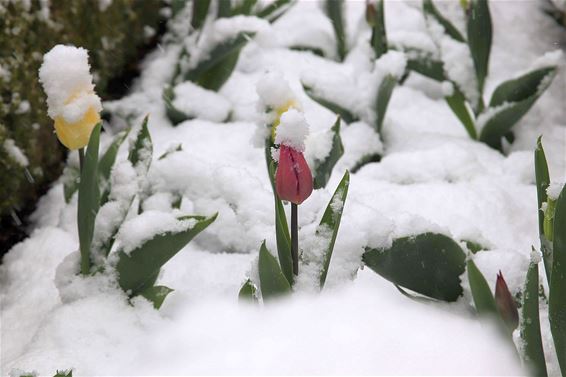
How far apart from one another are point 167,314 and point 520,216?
806 millimetres

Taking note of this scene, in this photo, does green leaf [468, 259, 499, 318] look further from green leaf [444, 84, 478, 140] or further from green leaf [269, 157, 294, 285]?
green leaf [444, 84, 478, 140]

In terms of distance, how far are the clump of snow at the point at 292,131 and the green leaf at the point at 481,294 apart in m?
0.29

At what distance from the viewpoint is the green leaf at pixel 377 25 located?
6.23ft

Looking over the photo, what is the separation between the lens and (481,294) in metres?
1.01

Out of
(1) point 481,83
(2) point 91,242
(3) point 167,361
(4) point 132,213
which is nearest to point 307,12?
(1) point 481,83

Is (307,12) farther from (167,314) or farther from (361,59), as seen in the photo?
(167,314)

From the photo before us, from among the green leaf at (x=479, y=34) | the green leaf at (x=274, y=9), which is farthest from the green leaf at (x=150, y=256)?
the green leaf at (x=274, y=9)

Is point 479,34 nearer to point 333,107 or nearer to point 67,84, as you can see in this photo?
point 333,107

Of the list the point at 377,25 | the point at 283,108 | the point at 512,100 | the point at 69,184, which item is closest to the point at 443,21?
the point at 377,25

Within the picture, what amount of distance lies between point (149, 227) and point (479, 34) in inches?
40.1

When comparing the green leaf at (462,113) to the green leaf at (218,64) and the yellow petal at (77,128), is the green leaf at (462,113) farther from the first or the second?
the yellow petal at (77,128)

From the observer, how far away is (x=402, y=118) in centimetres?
203

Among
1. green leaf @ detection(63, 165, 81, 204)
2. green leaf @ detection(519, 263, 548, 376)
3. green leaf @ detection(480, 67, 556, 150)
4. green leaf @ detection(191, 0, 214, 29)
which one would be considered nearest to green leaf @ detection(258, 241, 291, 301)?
green leaf @ detection(519, 263, 548, 376)

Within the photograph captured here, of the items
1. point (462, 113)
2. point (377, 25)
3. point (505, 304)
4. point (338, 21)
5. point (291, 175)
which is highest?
point (291, 175)
